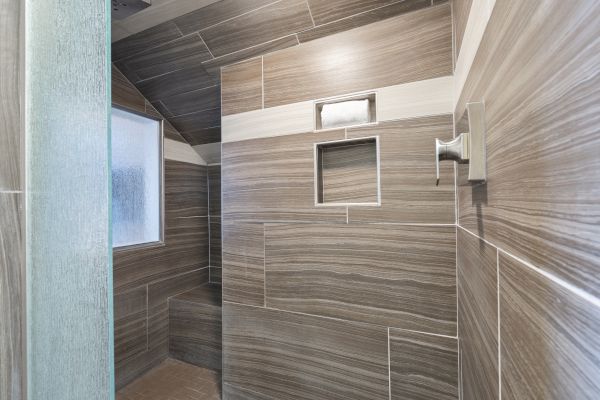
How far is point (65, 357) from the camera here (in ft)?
1.73

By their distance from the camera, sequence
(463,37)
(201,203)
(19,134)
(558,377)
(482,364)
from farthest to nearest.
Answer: (201,203) < (463,37) < (482,364) < (19,134) < (558,377)

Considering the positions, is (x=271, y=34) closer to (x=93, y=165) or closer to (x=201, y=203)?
(x=93, y=165)

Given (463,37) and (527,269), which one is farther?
(463,37)

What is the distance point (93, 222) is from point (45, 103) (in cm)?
25

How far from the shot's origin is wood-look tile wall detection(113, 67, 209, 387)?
1.81 m

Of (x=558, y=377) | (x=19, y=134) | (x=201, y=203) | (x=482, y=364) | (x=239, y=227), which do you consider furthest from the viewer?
(x=201, y=203)

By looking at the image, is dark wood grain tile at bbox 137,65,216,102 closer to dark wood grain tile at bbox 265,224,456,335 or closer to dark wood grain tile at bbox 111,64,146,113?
dark wood grain tile at bbox 111,64,146,113

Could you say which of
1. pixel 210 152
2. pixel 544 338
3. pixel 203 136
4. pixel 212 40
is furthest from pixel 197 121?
pixel 544 338

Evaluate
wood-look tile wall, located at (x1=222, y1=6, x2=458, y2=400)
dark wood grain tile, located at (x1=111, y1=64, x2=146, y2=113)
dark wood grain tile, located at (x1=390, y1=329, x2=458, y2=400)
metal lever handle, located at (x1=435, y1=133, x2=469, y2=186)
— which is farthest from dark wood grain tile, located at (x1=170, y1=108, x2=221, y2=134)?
dark wood grain tile, located at (x1=390, y1=329, x2=458, y2=400)

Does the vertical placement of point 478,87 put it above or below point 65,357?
above

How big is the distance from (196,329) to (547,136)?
225 cm

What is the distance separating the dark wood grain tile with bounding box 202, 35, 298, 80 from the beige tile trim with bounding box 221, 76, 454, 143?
333 millimetres

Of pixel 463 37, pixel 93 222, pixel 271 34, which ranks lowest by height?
pixel 93 222

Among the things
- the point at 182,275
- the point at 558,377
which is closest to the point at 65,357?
the point at 558,377
